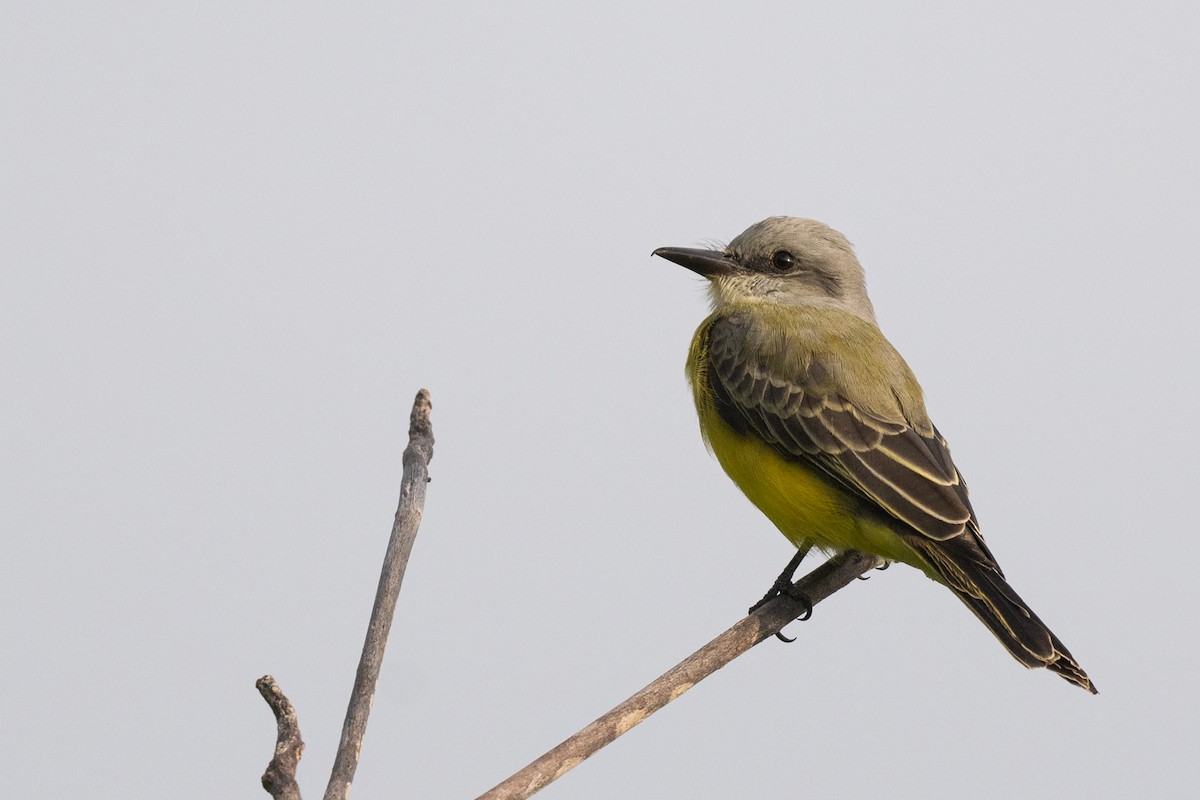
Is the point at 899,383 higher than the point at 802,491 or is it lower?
higher

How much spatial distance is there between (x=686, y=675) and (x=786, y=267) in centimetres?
294

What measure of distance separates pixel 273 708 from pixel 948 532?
10.1 feet

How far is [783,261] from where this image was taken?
23.7 feet

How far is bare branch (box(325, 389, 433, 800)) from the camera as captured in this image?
432 cm

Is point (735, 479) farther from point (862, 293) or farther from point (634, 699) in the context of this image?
point (634, 699)

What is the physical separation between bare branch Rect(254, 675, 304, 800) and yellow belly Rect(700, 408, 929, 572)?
2840mm

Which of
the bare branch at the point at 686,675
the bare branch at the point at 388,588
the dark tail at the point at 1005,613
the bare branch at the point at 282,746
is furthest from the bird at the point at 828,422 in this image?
the bare branch at the point at 282,746

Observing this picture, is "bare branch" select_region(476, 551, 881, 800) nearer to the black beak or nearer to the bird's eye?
the bird's eye

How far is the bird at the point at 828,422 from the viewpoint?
18.7 ft

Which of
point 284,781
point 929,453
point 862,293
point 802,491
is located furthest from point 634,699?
point 862,293

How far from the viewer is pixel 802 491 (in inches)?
240

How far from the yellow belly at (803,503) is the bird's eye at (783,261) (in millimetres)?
1174

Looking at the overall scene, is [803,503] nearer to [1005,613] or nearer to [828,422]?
[828,422]

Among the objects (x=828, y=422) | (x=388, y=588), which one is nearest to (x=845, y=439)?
(x=828, y=422)
